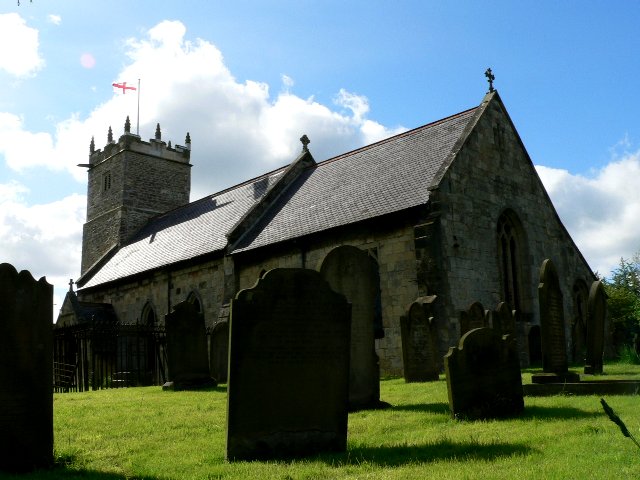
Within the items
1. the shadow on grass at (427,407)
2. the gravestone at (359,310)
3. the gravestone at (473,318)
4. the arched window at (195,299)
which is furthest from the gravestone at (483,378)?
the arched window at (195,299)

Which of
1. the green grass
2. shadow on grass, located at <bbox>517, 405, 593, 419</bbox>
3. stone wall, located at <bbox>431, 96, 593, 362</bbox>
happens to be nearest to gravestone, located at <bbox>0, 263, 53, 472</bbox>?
the green grass

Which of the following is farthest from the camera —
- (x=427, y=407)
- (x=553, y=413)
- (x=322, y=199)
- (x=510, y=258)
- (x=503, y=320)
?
(x=322, y=199)

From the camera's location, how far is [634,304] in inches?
1547

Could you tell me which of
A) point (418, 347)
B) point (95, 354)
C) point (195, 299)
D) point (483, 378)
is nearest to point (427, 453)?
point (483, 378)

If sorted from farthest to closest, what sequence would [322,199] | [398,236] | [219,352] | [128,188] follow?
[128,188], [322,199], [398,236], [219,352]

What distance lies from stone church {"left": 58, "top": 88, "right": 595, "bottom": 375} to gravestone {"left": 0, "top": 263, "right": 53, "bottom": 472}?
4444 millimetres

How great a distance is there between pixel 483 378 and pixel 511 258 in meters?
13.1

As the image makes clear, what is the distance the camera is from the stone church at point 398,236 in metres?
17.0

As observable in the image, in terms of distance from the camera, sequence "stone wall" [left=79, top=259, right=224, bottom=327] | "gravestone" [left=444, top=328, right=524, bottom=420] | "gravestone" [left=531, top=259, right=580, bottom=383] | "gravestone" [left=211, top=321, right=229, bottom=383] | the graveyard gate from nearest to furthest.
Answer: "gravestone" [left=444, top=328, right=524, bottom=420]
"gravestone" [left=531, top=259, right=580, bottom=383]
"gravestone" [left=211, top=321, right=229, bottom=383]
the graveyard gate
"stone wall" [left=79, top=259, right=224, bottom=327]

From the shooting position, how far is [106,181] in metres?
38.0

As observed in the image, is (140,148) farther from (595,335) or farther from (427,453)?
(427,453)

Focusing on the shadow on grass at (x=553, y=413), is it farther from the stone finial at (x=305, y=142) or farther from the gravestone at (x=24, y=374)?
the stone finial at (x=305, y=142)

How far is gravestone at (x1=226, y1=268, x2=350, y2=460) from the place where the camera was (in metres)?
5.82

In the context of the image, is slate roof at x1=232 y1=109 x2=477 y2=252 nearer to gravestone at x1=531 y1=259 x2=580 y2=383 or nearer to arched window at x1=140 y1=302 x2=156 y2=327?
gravestone at x1=531 y1=259 x2=580 y2=383
